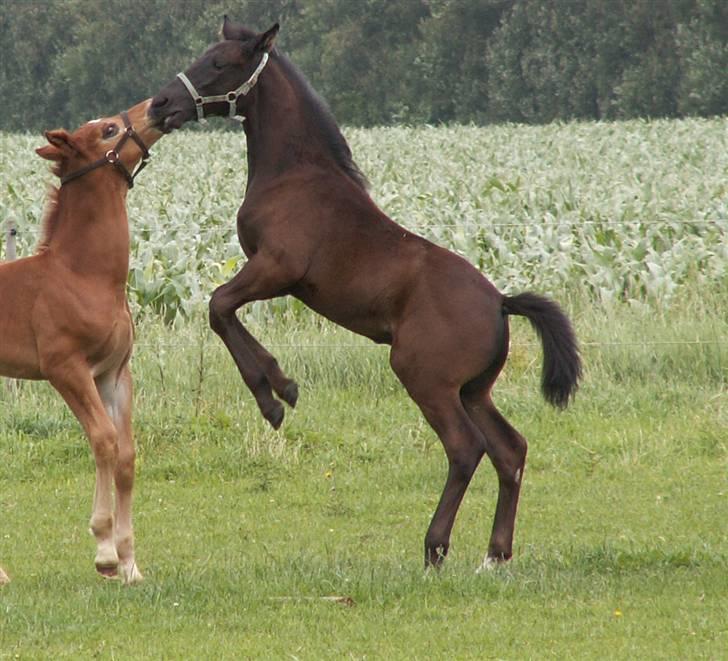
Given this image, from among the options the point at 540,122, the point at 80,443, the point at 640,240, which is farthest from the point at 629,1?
the point at 80,443

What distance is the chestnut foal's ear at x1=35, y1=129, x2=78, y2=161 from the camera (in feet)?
24.0

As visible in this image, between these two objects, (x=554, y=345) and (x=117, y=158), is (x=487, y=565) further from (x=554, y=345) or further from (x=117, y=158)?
(x=117, y=158)

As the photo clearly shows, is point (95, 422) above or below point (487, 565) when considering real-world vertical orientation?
above

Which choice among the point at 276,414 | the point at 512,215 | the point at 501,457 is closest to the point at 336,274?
the point at 276,414

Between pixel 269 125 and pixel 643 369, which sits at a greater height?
pixel 269 125

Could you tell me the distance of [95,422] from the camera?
7.21 m

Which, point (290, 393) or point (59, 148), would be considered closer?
point (59, 148)

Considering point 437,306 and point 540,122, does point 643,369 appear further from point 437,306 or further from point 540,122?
point 540,122

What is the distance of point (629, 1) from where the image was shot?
225 feet

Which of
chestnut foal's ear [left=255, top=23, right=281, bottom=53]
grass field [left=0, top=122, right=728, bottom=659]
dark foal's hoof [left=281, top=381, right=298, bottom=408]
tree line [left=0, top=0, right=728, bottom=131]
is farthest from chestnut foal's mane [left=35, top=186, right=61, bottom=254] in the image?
tree line [left=0, top=0, right=728, bottom=131]

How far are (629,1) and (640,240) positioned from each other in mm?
55433

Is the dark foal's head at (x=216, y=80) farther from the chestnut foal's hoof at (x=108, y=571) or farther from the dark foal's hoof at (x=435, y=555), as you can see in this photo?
the dark foal's hoof at (x=435, y=555)

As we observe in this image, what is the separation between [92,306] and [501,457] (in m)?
2.31

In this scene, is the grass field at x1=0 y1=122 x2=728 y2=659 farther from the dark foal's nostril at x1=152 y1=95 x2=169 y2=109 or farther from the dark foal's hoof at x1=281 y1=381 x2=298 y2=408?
the dark foal's nostril at x1=152 y1=95 x2=169 y2=109
